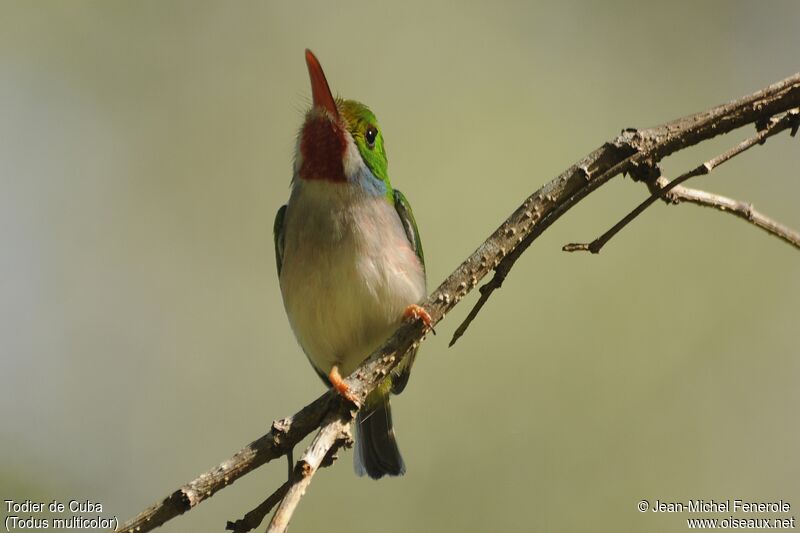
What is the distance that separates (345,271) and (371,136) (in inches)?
27.0

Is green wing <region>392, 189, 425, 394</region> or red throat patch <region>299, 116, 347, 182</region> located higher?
red throat patch <region>299, 116, 347, 182</region>

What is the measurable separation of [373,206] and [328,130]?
38 centimetres

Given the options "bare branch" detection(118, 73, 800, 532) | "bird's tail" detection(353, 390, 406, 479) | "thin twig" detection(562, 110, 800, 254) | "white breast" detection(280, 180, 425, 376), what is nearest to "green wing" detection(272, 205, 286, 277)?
"white breast" detection(280, 180, 425, 376)

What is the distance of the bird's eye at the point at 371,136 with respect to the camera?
3478mm

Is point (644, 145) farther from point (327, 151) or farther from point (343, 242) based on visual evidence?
point (327, 151)

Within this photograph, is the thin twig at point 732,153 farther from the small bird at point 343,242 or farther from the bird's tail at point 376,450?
the bird's tail at point 376,450

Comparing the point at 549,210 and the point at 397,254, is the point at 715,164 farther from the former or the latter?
the point at 397,254

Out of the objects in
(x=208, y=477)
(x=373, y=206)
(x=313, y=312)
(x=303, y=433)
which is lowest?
(x=208, y=477)

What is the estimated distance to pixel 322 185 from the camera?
3361 mm

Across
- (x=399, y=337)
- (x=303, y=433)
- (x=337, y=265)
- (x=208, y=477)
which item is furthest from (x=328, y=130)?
(x=208, y=477)

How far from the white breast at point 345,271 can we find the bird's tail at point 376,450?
70 cm

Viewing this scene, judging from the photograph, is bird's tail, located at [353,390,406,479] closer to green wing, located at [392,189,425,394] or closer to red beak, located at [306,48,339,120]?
green wing, located at [392,189,425,394]

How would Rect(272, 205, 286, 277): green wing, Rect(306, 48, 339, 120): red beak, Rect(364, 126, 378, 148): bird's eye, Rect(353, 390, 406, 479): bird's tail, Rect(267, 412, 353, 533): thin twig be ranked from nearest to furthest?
1. Rect(267, 412, 353, 533): thin twig
2. Rect(306, 48, 339, 120): red beak
3. Rect(364, 126, 378, 148): bird's eye
4. Rect(272, 205, 286, 277): green wing
5. Rect(353, 390, 406, 479): bird's tail

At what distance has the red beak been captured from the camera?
10.3 ft
